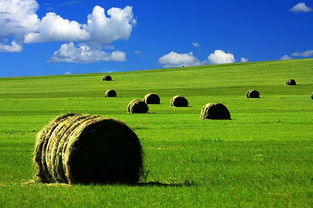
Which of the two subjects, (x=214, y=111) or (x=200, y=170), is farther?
(x=214, y=111)

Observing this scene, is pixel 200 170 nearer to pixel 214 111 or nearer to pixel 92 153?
pixel 92 153

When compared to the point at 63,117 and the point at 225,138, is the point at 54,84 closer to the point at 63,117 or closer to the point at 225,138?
the point at 225,138

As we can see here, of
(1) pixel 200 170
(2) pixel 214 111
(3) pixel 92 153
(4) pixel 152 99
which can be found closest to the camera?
(3) pixel 92 153

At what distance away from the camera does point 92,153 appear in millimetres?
12469

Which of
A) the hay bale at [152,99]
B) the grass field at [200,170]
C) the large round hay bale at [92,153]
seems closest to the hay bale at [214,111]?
the grass field at [200,170]

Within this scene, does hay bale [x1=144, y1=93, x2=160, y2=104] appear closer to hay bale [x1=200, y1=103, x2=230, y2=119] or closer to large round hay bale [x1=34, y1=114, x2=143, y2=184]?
hay bale [x1=200, y1=103, x2=230, y2=119]

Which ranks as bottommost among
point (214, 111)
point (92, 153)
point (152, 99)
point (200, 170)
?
point (200, 170)

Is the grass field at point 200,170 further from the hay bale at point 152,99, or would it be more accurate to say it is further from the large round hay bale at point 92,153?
the hay bale at point 152,99

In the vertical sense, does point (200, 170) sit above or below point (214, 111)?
below

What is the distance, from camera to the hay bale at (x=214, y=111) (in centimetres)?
3641

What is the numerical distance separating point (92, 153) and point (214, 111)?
24719 millimetres

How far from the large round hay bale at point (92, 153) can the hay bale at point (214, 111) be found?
23.8 meters

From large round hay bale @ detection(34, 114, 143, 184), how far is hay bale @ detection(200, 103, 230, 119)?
23755 mm

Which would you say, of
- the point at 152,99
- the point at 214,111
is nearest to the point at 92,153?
the point at 214,111
